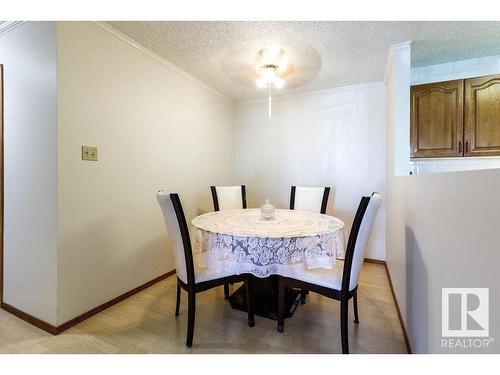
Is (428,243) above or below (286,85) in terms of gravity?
below

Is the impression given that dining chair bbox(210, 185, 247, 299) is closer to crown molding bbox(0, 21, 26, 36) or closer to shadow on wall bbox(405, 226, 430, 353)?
shadow on wall bbox(405, 226, 430, 353)

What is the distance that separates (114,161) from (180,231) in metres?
0.97

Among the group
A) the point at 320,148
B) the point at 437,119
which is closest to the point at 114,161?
the point at 320,148

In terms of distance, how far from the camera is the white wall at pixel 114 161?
64.1 inches

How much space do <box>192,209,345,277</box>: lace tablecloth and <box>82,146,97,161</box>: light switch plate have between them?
0.98 m

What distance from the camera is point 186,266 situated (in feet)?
4.93

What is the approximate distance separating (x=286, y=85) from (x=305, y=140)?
31.1 inches

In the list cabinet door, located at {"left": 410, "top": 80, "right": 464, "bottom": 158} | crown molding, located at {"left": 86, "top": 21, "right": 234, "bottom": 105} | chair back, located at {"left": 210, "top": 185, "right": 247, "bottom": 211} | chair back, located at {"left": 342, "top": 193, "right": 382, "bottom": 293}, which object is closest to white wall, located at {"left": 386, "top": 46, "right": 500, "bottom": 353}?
chair back, located at {"left": 342, "top": 193, "right": 382, "bottom": 293}

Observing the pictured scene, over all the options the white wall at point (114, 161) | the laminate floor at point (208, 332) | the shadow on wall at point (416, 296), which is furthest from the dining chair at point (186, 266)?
the shadow on wall at point (416, 296)

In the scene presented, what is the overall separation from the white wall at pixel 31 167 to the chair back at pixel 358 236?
192cm

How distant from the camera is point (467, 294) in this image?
0.79m

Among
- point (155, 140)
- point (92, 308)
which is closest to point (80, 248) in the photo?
point (92, 308)

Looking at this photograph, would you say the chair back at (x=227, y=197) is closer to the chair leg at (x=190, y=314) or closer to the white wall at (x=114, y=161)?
the white wall at (x=114, y=161)
